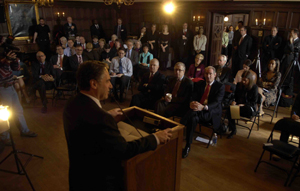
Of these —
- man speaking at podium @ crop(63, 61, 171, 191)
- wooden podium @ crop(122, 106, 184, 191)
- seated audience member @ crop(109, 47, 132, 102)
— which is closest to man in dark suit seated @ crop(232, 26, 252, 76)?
seated audience member @ crop(109, 47, 132, 102)

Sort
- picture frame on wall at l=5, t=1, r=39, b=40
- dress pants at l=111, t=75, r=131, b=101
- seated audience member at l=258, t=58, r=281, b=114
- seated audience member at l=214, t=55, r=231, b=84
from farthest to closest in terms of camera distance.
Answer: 1. picture frame on wall at l=5, t=1, r=39, b=40
2. dress pants at l=111, t=75, r=131, b=101
3. seated audience member at l=214, t=55, r=231, b=84
4. seated audience member at l=258, t=58, r=281, b=114

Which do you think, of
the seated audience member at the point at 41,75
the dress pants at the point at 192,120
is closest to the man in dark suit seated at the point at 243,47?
the dress pants at the point at 192,120

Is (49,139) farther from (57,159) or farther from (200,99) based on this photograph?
(200,99)

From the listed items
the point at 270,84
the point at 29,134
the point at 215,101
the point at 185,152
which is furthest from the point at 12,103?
the point at 270,84

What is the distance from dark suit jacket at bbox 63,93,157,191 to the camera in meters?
1.30

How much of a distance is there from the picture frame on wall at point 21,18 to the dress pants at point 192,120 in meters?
8.25

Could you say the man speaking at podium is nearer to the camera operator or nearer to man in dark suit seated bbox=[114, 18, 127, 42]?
the camera operator

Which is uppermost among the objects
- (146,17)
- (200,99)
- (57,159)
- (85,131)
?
(146,17)

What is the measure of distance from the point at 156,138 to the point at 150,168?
0.29 meters

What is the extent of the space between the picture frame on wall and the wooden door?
23.5ft

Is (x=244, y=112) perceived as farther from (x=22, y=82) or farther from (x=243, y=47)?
(x=22, y=82)

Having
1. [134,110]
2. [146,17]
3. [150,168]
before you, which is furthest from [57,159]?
[146,17]

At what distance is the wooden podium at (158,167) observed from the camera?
1.53 metres

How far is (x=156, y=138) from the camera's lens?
1.54 meters
